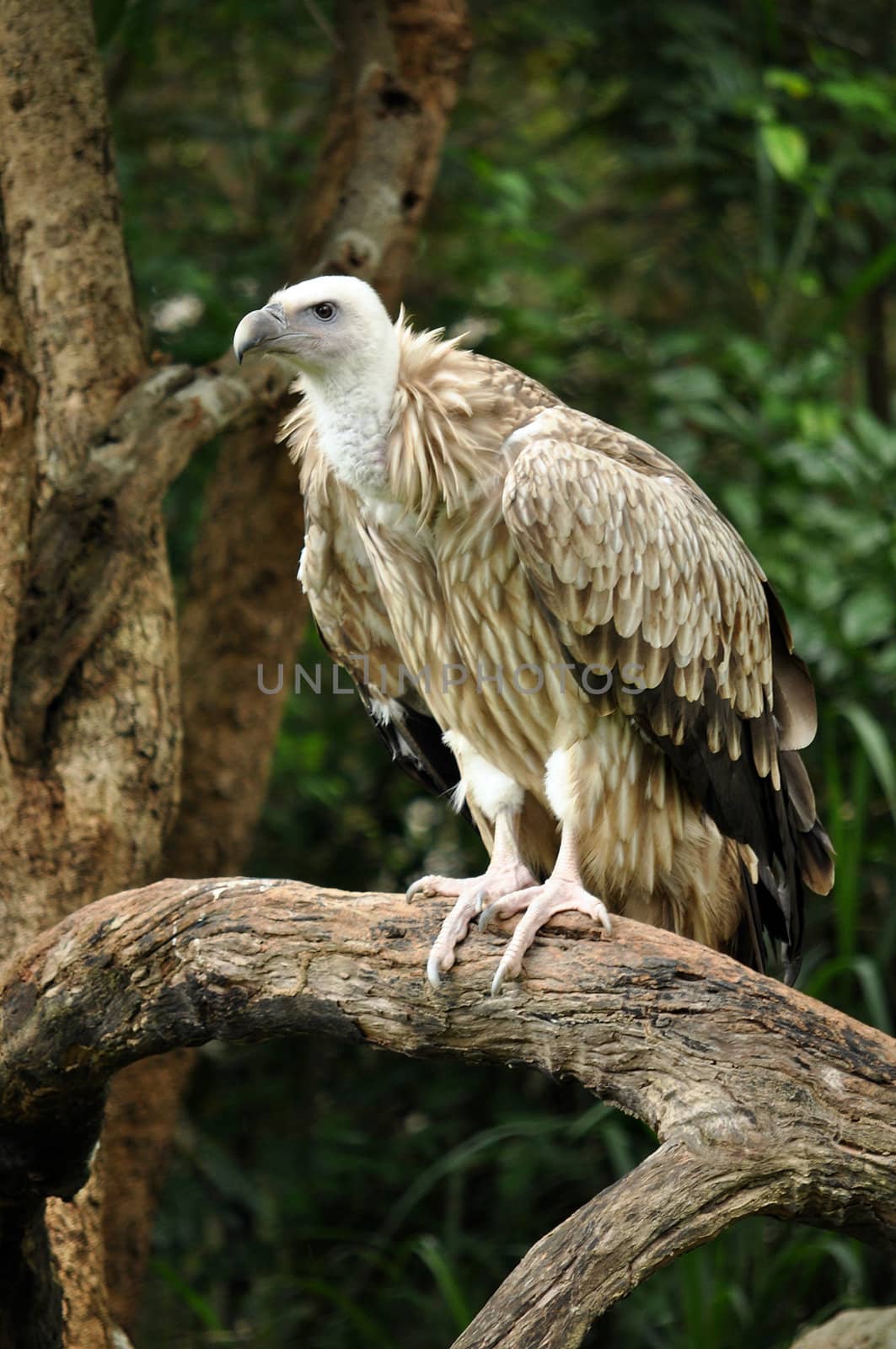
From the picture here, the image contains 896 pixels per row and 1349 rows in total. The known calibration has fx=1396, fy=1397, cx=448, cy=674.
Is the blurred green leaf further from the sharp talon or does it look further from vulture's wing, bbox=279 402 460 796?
the sharp talon

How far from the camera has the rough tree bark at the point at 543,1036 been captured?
6.70 feet

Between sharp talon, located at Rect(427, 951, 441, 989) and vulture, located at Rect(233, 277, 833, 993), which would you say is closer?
sharp talon, located at Rect(427, 951, 441, 989)

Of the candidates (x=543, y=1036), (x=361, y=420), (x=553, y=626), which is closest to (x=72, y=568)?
(x=361, y=420)

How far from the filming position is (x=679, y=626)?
3.25 m

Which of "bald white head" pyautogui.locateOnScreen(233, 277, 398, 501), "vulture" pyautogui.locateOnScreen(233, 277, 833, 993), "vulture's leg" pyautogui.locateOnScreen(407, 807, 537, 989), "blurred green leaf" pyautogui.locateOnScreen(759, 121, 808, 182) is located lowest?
"vulture's leg" pyautogui.locateOnScreen(407, 807, 537, 989)

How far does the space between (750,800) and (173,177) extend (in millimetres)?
4257

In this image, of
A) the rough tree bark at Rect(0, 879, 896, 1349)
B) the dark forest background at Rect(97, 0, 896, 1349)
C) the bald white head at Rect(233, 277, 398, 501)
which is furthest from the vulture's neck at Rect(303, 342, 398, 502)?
the dark forest background at Rect(97, 0, 896, 1349)

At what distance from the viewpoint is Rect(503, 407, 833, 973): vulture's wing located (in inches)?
117

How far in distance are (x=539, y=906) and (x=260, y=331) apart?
1.37 meters

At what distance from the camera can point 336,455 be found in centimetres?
313

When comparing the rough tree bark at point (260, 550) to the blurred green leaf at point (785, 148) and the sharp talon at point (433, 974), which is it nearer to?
the blurred green leaf at point (785, 148)

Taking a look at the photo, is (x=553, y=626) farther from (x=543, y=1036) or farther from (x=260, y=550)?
(x=260, y=550)

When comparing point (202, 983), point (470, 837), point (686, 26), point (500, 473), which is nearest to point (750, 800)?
point (500, 473)

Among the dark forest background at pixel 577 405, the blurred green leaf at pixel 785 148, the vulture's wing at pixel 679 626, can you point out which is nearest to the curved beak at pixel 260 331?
the vulture's wing at pixel 679 626
